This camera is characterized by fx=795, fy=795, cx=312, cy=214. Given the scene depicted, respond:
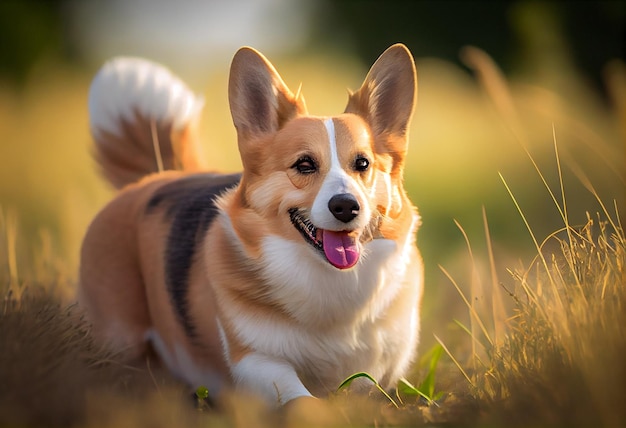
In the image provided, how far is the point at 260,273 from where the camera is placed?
11.1 feet

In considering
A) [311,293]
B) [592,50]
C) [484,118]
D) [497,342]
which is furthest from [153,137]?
[592,50]

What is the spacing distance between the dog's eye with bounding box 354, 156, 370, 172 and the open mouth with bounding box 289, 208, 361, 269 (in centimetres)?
29

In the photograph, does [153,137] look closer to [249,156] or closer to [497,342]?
[249,156]

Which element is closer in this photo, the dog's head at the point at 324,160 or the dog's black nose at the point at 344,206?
the dog's black nose at the point at 344,206

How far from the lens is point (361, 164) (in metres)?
3.30

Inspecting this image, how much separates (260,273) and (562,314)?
1234 mm

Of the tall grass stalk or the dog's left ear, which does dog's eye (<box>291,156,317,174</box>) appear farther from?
the tall grass stalk

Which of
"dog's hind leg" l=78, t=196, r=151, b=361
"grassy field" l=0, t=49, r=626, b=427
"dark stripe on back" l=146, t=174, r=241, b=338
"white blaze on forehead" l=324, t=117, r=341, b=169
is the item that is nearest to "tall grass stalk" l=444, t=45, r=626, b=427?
"grassy field" l=0, t=49, r=626, b=427

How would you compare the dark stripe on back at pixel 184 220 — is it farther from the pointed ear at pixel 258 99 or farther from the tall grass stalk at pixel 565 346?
the tall grass stalk at pixel 565 346

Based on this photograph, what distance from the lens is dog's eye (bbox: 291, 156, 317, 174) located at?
324 cm

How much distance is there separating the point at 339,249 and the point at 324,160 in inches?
14.5

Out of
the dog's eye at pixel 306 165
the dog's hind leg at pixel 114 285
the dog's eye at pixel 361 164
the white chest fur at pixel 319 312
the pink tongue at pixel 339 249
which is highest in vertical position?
the dog's eye at pixel 361 164

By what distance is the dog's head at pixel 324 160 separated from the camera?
3166 mm

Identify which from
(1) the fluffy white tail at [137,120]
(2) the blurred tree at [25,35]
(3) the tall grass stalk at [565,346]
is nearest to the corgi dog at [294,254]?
(3) the tall grass stalk at [565,346]
